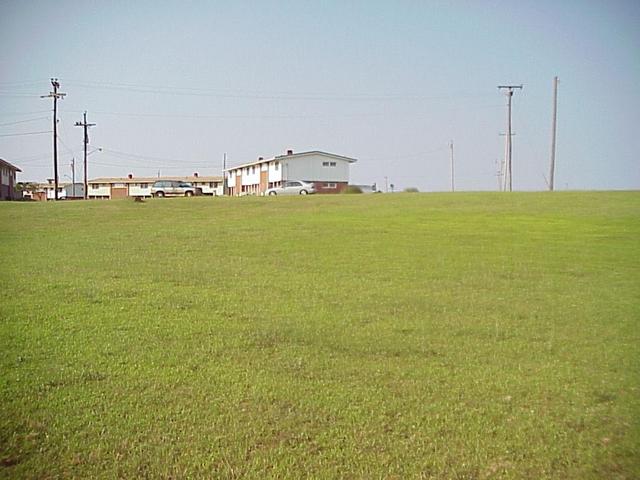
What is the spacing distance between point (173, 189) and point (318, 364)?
127ft

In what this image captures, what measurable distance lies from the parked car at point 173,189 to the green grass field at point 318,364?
2910cm

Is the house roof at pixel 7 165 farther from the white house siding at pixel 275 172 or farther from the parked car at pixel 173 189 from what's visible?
the white house siding at pixel 275 172

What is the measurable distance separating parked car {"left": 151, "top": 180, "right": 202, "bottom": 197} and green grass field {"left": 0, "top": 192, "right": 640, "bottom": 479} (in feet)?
95.5

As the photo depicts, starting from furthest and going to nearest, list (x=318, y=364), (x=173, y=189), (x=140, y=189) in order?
(x=173, y=189) < (x=140, y=189) < (x=318, y=364)

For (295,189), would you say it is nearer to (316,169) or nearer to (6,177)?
(316,169)

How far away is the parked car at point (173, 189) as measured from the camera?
4184 cm

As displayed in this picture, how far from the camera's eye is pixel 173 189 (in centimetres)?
4331

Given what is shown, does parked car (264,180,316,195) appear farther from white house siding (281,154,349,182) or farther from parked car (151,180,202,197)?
white house siding (281,154,349,182)

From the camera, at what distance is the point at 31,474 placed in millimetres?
3953

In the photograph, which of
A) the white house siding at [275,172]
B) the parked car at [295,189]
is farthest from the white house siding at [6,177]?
the white house siding at [275,172]

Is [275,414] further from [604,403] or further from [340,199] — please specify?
[340,199]

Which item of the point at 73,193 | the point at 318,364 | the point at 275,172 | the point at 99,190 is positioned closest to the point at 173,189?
the point at 275,172

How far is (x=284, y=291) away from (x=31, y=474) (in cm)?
535

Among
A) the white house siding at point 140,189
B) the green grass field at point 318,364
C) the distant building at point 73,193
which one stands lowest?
the green grass field at point 318,364
